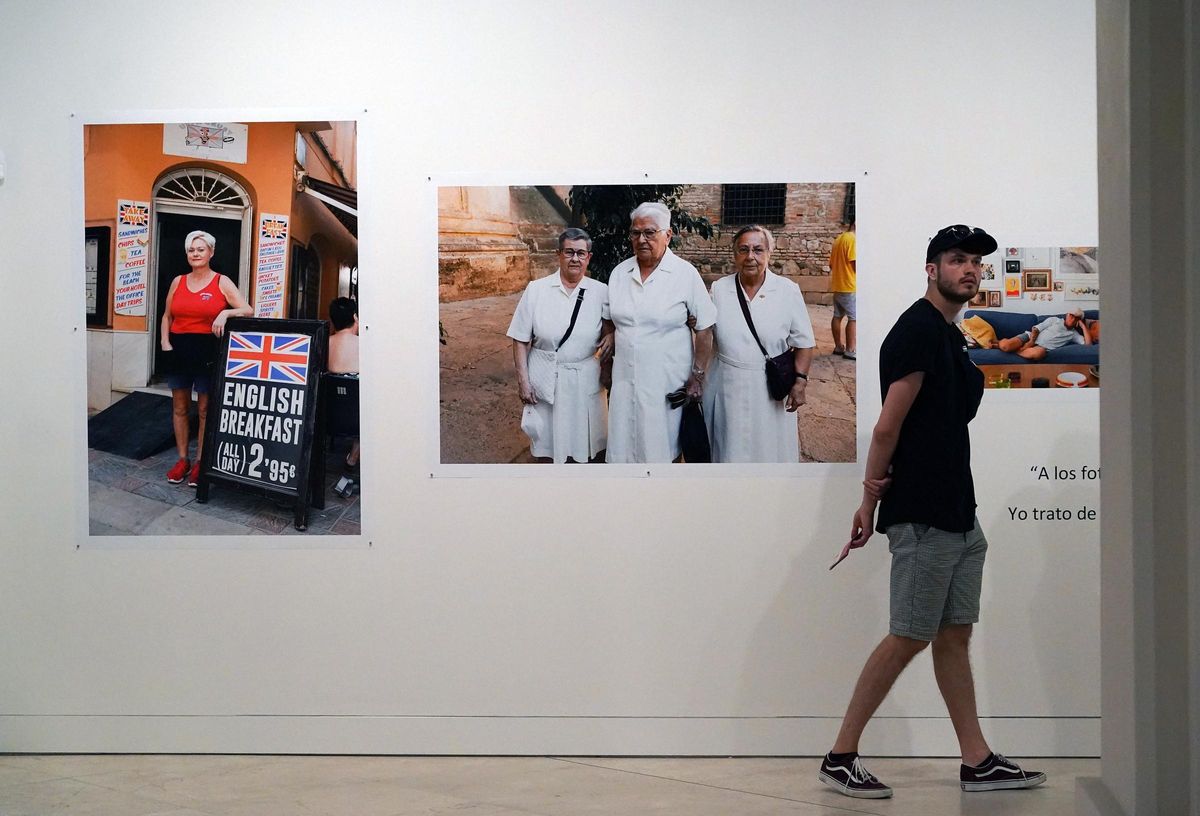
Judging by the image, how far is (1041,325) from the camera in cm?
364

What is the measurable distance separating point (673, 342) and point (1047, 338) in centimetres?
129

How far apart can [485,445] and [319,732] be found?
1.16 m

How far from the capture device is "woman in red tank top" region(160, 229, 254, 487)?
3.73 metres

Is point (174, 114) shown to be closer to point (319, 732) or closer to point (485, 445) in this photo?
point (485, 445)

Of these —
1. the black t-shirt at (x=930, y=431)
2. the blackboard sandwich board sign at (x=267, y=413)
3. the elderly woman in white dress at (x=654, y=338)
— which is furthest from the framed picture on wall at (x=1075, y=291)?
the blackboard sandwich board sign at (x=267, y=413)

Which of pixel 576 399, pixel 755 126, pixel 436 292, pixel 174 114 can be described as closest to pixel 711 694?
pixel 576 399

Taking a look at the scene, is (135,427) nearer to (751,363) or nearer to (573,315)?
(573,315)

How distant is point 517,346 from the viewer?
12.0 ft

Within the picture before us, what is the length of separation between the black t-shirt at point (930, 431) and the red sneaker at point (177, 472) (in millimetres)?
2425

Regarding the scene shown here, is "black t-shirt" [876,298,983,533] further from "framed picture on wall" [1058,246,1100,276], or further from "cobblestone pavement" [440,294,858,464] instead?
"framed picture on wall" [1058,246,1100,276]

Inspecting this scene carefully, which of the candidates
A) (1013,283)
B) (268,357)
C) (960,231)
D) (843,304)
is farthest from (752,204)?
(268,357)

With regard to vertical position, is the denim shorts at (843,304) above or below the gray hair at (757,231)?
below

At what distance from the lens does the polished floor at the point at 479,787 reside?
3.10 metres

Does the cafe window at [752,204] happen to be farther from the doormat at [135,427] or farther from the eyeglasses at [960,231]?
the doormat at [135,427]
